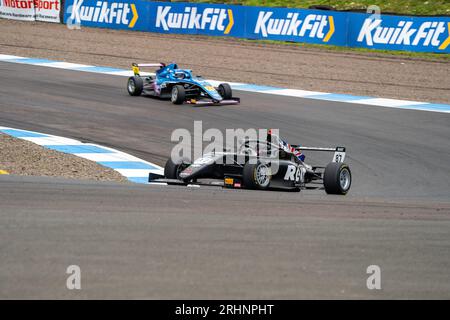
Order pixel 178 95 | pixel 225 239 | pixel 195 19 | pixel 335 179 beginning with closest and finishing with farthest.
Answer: pixel 225 239, pixel 335 179, pixel 178 95, pixel 195 19

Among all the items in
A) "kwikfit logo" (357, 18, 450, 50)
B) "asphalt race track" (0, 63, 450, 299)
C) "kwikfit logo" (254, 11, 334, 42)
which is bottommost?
"asphalt race track" (0, 63, 450, 299)

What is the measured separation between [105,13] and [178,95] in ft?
55.0

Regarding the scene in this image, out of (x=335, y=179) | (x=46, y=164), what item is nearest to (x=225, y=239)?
(x=335, y=179)

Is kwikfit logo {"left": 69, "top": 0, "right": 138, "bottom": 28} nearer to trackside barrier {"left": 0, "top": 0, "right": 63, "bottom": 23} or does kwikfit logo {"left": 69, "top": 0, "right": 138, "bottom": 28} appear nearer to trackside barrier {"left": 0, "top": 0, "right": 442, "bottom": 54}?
trackside barrier {"left": 0, "top": 0, "right": 442, "bottom": 54}

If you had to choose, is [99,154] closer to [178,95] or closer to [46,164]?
[46,164]

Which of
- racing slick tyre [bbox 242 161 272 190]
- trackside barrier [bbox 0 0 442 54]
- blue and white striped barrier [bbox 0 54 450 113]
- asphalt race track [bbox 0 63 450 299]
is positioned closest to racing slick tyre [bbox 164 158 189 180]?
racing slick tyre [bbox 242 161 272 190]

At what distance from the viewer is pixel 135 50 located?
97.9 ft

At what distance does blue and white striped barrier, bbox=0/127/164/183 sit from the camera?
41.0 ft

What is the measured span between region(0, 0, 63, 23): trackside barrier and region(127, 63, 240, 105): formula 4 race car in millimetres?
16826

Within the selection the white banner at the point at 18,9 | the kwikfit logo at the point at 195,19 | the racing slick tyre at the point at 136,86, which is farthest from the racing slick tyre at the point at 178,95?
the white banner at the point at 18,9

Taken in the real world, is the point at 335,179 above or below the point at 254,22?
below

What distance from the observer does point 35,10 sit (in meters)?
36.9

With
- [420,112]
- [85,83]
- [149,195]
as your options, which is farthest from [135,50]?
[149,195]

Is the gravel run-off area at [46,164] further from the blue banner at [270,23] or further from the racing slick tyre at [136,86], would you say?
the blue banner at [270,23]
